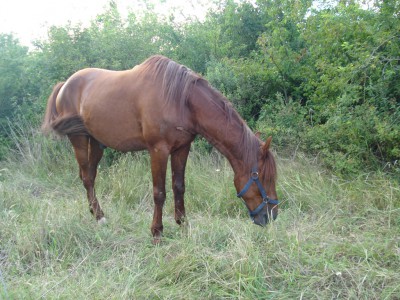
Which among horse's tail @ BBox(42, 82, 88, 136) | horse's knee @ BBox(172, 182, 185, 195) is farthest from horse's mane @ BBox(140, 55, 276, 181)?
horse's tail @ BBox(42, 82, 88, 136)

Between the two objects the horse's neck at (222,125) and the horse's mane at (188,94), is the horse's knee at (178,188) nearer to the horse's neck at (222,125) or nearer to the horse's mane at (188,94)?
the horse's neck at (222,125)

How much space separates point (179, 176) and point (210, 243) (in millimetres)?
816

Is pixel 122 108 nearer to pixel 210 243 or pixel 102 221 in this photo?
pixel 102 221

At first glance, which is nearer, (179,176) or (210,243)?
(210,243)

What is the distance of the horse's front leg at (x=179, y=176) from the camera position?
12.2 ft

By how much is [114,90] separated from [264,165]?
1.68 m

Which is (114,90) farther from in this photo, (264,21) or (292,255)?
(264,21)

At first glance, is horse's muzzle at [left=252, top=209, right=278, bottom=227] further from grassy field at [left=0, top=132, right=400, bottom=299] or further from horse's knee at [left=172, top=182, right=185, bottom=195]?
horse's knee at [left=172, top=182, right=185, bottom=195]

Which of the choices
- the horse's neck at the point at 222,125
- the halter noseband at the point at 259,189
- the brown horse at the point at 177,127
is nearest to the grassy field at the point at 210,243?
the halter noseband at the point at 259,189

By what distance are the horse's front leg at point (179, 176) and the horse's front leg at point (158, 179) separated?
24cm

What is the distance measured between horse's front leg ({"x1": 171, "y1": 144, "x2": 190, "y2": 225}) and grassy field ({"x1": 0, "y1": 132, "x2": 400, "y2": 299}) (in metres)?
0.16

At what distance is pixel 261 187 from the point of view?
3.39m

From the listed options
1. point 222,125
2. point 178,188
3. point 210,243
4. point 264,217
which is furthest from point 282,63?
point 210,243

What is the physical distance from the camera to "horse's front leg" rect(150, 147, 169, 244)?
343 cm
